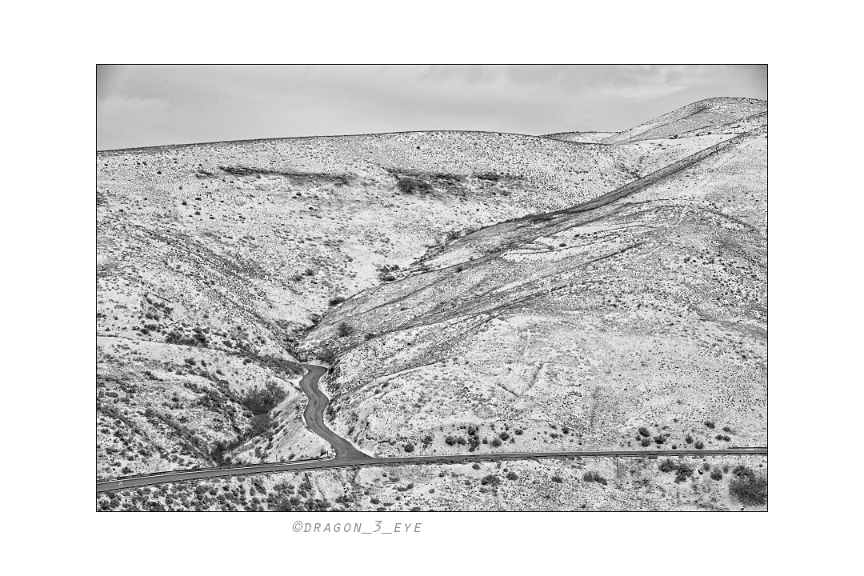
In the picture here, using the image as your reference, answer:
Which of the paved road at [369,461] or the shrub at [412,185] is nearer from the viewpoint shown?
the paved road at [369,461]

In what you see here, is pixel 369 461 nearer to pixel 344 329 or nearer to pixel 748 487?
pixel 748 487

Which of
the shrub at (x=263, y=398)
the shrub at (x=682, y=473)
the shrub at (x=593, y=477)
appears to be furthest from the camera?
the shrub at (x=263, y=398)

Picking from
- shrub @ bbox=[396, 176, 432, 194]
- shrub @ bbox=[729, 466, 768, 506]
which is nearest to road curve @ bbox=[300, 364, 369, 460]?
shrub @ bbox=[729, 466, 768, 506]

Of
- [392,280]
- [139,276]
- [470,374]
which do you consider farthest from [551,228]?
[139,276]

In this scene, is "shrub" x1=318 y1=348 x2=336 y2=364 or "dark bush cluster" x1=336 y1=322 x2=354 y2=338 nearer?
"shrub" x1=318 y1=348 x2=336 y2=364

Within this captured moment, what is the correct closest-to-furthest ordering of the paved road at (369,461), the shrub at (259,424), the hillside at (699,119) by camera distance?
the paved road at (369,461) → the shrub at (259,424) → the hillside at (699,119)

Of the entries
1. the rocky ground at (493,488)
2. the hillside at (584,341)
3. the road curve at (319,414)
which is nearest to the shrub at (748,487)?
the rocky ground at (493,488)

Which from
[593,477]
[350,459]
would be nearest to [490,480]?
[593,477]

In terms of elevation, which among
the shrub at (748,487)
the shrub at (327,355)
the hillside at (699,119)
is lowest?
the shrub at (748,487)

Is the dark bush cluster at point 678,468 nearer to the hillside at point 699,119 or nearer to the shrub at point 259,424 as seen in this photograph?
the shrub at point 259,424

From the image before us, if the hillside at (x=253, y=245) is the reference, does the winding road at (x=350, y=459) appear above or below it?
below

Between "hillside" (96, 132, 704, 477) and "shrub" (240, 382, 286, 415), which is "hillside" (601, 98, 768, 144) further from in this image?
"shrub" (240, 382, 286, 415)
